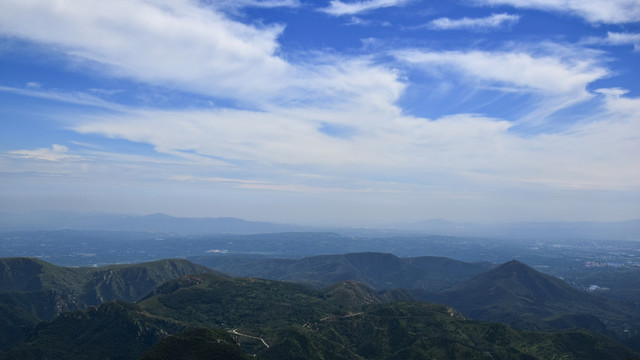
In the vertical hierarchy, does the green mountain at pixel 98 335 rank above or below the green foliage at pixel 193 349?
below

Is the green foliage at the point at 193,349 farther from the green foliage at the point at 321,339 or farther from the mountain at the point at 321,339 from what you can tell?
the mountain at the point at 321,339

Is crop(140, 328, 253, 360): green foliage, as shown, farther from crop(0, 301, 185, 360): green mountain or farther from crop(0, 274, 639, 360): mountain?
crop(0, 301, 185, 360): green mountain

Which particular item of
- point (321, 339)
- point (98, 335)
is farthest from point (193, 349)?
point (98, 335)

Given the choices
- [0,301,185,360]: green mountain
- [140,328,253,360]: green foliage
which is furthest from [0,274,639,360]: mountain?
[140,328,253,360]: green foliage

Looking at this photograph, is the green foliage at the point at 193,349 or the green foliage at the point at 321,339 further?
the green foliage at the point at 321,339

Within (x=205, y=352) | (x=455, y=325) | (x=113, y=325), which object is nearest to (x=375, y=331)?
(x=455, y=325)

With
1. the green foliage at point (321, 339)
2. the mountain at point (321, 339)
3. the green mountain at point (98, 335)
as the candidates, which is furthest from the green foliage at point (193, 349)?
the green mountain at point (98, 335)

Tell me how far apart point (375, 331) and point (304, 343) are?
4515cm

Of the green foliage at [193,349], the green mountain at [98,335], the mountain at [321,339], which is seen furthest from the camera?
the mountain at [321,339]

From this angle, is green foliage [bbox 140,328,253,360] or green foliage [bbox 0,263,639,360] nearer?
green foliage [bbox 140,328,253,360]

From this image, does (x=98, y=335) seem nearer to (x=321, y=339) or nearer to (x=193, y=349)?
(x=193, y=349)

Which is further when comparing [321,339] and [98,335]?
[98,335]

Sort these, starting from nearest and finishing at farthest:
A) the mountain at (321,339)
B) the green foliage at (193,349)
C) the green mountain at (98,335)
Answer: the green foliage at (193,349), the green mountain at (98,335), the mountain at (321,339)

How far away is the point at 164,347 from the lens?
12056 centimetres
